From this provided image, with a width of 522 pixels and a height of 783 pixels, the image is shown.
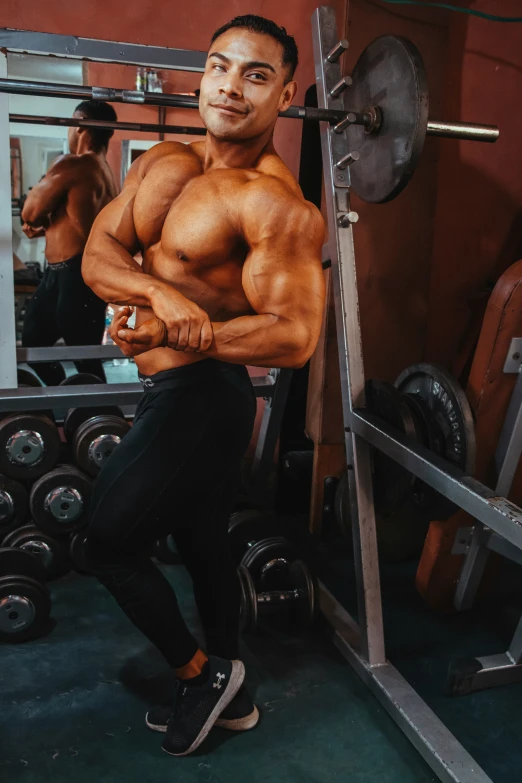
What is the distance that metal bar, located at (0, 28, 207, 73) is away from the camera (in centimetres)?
178

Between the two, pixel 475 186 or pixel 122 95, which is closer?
pixel 122 95

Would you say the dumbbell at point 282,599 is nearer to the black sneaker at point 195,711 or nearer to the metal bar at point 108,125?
the black sneaker at point 195,711

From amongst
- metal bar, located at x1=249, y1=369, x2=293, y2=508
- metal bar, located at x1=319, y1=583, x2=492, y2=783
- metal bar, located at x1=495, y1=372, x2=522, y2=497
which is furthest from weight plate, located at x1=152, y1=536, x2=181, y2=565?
metal bar, located at x1=495, y1=372, x2=522, y2=497

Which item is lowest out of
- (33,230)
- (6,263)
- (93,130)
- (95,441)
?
(95,441)

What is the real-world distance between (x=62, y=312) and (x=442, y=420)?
132 centimetres

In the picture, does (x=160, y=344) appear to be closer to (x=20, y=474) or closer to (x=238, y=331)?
(x=238, y=331)

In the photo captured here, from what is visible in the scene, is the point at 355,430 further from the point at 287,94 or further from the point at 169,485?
the point at 287,94

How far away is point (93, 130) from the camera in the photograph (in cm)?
215

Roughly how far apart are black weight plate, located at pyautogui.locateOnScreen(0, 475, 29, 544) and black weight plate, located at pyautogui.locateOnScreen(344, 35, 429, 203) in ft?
4.18

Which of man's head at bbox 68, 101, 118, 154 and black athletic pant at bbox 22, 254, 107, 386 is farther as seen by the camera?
black athletic pant at bbox 22, 254, 107, 386

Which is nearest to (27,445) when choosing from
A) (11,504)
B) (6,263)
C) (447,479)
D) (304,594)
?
(11,504)

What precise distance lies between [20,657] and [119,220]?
3.63 ft

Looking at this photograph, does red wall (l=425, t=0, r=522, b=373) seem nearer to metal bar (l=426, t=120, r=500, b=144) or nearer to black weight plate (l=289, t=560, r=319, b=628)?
metal bar (l=426, t=120, r=500, b=144)

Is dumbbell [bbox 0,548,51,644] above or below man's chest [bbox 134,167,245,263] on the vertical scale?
below
